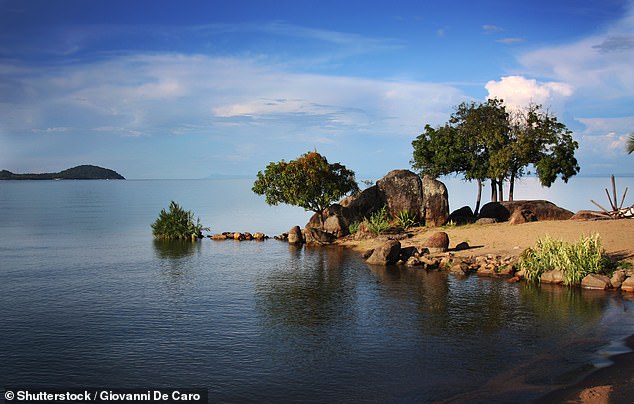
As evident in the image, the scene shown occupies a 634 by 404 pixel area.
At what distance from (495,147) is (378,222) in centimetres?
1167

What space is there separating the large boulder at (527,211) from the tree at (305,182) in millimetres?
10419

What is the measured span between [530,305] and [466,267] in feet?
21.0

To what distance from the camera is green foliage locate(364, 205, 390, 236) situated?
37.6m

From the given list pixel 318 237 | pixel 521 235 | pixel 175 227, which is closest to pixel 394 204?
pixel 318 237

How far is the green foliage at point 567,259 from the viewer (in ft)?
76.8

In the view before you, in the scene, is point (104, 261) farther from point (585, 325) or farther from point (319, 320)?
point (585, 325)

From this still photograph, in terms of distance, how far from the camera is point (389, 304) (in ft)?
68.2

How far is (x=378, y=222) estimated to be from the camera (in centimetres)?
3859

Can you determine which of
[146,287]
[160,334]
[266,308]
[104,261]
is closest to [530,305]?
[266,308]

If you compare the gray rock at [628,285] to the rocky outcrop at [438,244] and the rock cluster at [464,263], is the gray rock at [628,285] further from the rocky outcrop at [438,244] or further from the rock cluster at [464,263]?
the rocky outcrop at [438,244]

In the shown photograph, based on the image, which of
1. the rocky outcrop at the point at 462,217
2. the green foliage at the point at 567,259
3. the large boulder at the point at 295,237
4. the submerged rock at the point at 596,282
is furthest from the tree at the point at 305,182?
the submerged rock at the point at 596,282

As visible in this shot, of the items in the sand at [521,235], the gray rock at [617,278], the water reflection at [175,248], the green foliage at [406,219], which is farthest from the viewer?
the green foliage at [406,219]

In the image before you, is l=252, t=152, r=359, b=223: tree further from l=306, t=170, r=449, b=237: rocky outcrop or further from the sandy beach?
the sandy beach

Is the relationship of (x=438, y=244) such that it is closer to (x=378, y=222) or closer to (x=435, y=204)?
(x=378, y=222)
